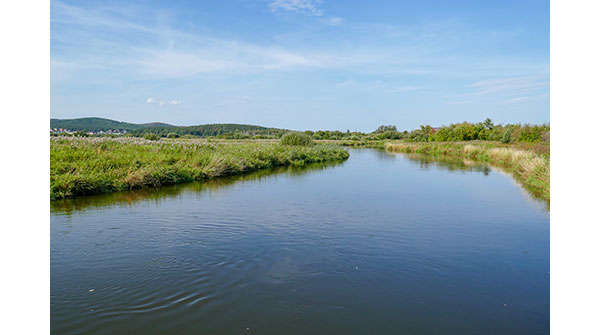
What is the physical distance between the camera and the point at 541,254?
6.92m

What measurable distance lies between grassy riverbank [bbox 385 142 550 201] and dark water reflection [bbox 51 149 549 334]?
189 inches

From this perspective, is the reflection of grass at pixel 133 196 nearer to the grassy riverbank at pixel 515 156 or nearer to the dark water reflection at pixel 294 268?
the dark water reflection at pixel 294 268

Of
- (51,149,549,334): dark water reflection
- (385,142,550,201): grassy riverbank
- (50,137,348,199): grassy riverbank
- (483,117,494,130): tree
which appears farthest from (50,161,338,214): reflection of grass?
(483,117,494,130): tree

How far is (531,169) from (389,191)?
789 cm

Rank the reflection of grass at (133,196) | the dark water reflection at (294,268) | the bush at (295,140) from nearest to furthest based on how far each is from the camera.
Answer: the dark water reflection at (294,268)
the reflection of grass at (133,196)
the bush at (295,140)

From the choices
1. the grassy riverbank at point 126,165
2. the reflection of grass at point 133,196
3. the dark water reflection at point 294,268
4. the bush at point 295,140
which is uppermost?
the bush at point 295,140

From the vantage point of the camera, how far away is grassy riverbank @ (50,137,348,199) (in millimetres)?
11652

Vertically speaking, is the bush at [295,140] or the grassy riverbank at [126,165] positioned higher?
the bush at [295,140]

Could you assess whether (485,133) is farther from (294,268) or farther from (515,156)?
(294,268)

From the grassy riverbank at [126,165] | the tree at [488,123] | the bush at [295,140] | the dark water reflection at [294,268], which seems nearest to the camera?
the dark water reflection at [294,268]

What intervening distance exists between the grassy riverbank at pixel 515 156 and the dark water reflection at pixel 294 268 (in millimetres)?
4793

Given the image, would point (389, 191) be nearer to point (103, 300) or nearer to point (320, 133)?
point (103, 300)

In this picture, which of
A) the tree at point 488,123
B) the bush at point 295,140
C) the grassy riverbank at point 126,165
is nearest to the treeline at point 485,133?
the tree at point 488,123

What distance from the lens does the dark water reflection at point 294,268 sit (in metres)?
4.38
